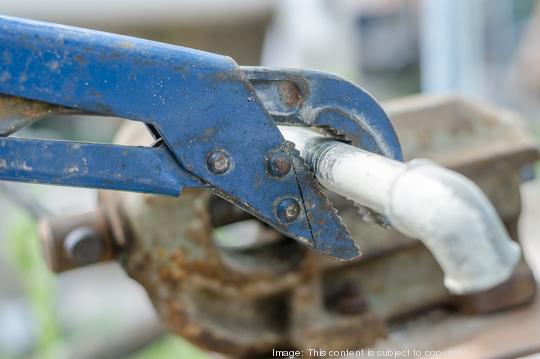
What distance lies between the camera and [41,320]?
2.96m

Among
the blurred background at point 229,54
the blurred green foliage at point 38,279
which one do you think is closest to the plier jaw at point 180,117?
the blurred background at point 229,54

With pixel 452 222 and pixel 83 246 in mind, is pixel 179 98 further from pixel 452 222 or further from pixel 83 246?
pixel 83 246

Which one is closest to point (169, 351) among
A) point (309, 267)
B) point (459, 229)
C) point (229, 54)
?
point (309, 267)

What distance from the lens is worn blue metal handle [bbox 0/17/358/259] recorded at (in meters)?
0.93

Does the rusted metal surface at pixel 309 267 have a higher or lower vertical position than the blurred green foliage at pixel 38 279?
higher

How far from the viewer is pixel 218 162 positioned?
40.8 inches

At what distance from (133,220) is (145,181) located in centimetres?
50

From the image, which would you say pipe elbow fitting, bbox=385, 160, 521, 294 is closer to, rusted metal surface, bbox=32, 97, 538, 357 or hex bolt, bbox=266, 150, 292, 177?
hex bolt, bbox=266, 150, 292, 177

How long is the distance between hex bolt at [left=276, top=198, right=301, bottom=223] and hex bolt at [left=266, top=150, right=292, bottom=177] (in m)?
0.04

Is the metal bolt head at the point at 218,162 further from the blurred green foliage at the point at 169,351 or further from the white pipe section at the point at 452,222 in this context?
the blurred green foliage at the point at 169,351

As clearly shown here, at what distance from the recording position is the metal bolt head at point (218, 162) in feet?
3.39

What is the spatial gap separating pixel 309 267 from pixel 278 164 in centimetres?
56

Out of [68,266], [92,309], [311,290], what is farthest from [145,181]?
[92,309]

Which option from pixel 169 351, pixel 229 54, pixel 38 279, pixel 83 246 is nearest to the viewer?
pixel 83 246
